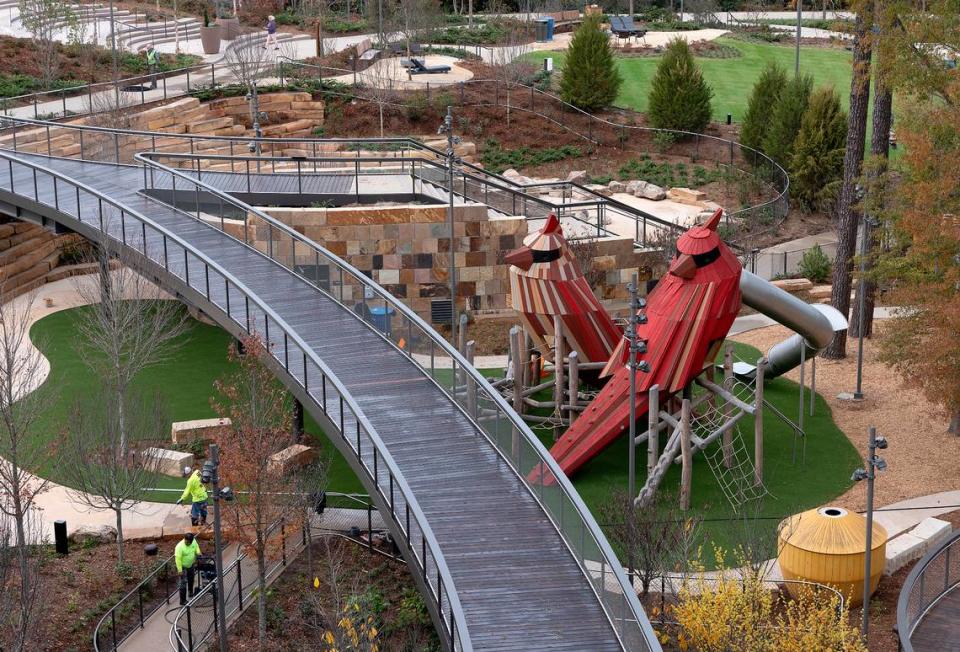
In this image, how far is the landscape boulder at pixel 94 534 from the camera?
28.0 m

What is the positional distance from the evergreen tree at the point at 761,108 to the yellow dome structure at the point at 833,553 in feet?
102

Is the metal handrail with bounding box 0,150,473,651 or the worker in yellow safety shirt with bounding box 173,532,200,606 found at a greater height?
the metal handrail with bounding box 0,150,473,651

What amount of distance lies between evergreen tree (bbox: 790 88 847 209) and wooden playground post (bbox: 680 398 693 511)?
79.1 ft

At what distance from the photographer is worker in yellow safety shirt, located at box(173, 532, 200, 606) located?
25.3m

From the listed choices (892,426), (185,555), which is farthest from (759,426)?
(185,555)

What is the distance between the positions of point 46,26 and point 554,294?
3238 cm

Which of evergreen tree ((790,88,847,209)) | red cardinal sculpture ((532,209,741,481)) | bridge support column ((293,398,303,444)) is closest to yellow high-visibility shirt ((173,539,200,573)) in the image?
bridge support column ((293,398,303,444))

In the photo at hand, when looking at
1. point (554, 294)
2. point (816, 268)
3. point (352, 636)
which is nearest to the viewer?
point (352, 636)

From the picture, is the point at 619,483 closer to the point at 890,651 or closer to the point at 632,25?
the point at 890,651

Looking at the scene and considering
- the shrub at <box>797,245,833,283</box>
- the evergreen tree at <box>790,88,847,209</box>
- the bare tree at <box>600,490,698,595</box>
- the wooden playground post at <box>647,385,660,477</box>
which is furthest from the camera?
the evergreen tree at <box>790,88,847,209</box>

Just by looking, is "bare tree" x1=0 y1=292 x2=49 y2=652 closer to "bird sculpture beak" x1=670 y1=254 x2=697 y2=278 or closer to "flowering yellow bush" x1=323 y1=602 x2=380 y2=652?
"flowering yellow bush" x1=323 y1=602 x2=380 y2=652

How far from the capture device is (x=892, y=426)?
106 feet

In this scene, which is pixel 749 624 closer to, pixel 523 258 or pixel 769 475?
pixel 769 475

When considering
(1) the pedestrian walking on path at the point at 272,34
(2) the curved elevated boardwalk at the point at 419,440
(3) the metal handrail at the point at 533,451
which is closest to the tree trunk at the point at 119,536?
(2) the curved elevated boardwalk at the point at 419,440
